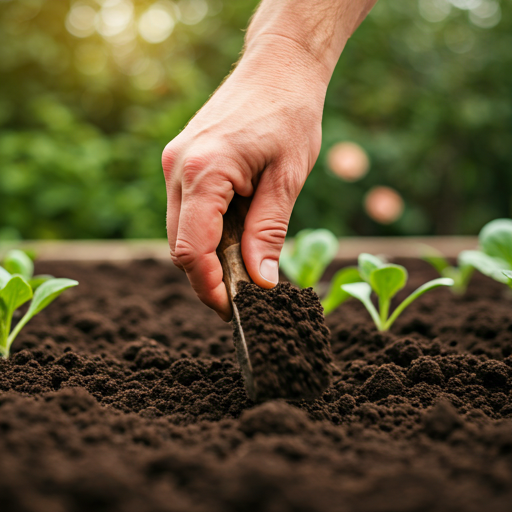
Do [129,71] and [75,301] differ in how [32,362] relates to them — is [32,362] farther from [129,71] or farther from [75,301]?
[129,71]

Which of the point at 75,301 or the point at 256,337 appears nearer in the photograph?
the point at 256,337

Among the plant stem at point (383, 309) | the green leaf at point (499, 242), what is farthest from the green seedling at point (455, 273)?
the plant stem at point (383, 309)

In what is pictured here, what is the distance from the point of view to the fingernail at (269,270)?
3.84 ft

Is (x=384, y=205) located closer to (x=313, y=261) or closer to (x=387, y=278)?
(x=313, y=261)

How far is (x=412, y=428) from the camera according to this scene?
962 millimetres

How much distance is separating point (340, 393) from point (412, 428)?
238mm

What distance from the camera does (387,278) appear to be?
1515 millimetres

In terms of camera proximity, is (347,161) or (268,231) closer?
(268,231)

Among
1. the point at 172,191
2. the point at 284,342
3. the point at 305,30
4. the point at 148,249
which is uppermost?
the point at 305,30

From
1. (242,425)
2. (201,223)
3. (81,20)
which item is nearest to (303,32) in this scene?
(201,223)

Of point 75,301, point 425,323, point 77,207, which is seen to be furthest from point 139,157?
point 425,323

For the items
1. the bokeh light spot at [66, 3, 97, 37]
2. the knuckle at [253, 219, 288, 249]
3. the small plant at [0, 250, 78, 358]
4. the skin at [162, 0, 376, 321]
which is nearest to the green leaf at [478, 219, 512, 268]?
the skin at [162, 0, 376, 321]

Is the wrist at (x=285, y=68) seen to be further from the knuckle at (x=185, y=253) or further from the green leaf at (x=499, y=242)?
the green leaf at (x=499, y=242)

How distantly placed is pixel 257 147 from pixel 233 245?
9.9 inches
